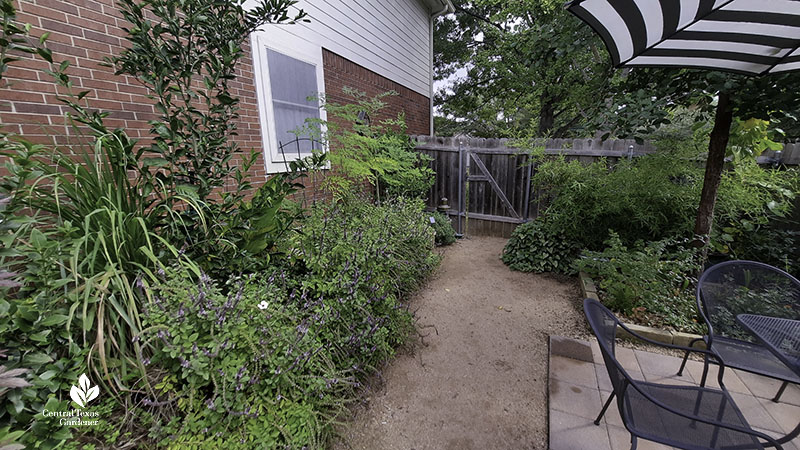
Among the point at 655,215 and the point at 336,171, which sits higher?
the point at 336,171

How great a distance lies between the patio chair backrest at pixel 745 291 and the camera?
1785mm

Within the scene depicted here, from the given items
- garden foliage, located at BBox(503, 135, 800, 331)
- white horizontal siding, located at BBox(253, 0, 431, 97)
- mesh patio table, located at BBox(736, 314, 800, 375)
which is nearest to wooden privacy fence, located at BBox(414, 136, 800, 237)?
garden foliage, located at BBox(503, 135, 800, 331)

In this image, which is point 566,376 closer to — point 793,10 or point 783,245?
point 793,10

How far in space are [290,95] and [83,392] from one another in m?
3.48

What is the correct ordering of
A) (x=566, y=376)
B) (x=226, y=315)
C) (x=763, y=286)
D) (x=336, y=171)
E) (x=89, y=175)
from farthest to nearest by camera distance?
(x=336, y=171)
(x=566, y=376)
(x=763, y=286)
(x=89, y=175)
(x=226, y=315)

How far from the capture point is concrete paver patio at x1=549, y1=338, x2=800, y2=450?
1618mm

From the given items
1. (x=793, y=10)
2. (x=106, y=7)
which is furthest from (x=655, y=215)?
(x=106, y=7)

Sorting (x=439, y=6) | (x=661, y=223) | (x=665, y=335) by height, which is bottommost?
(x=665, y=335)

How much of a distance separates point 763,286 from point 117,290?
3536mm

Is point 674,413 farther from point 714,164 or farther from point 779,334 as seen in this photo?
point 714,164

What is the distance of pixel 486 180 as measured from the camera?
5.43 m

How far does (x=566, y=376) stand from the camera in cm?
210

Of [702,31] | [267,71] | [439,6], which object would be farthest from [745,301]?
[439,6]

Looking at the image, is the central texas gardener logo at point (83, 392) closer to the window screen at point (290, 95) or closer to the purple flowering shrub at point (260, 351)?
the purple flowering shrub at point (260, 351)
